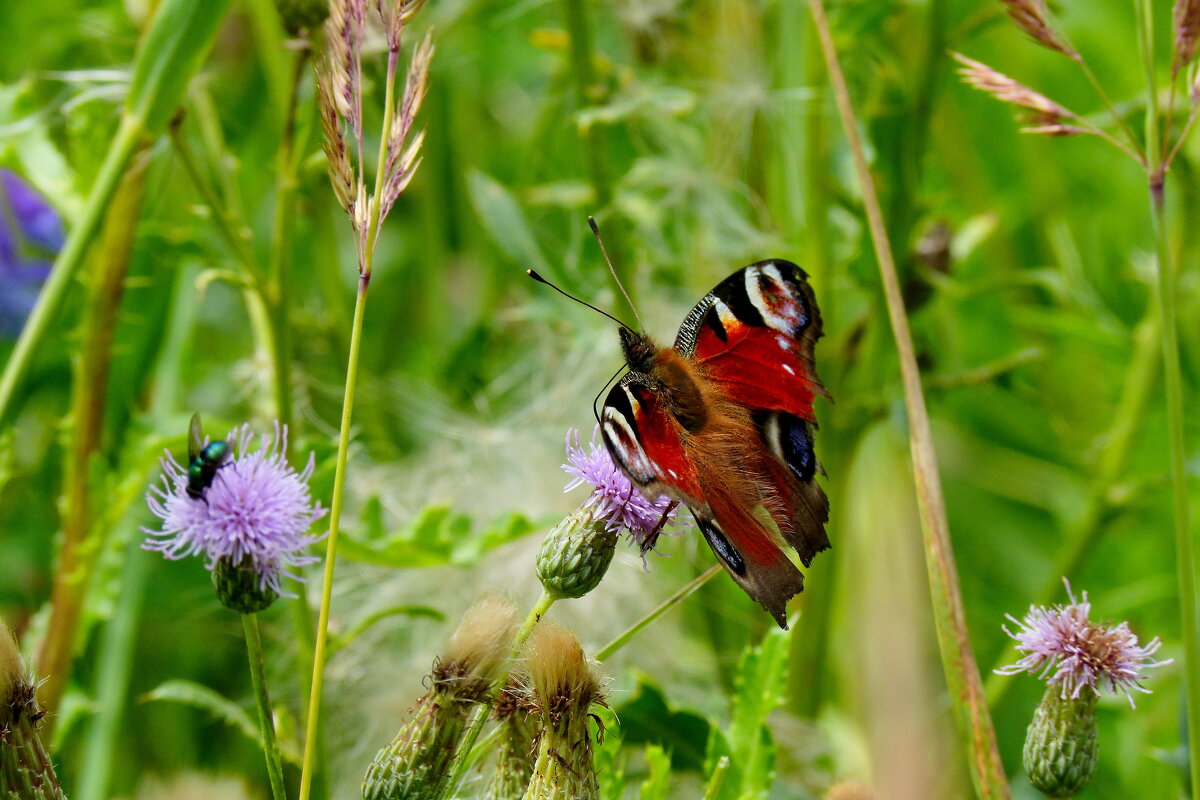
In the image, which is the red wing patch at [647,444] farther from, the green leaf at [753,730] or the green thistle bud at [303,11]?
the green thistle bud at [303,11]

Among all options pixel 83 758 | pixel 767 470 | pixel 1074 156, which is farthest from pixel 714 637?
pixel 1074 156

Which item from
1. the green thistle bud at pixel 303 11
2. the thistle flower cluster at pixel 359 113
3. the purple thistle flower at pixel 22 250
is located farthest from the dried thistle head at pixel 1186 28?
the purple thistle flower at pixel 22 250

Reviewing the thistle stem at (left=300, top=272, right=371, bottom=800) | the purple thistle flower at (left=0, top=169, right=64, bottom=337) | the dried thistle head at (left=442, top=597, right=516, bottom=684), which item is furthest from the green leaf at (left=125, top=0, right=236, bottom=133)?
the purple thistle flower at (left=0, top=169, right=64, bottom=337)

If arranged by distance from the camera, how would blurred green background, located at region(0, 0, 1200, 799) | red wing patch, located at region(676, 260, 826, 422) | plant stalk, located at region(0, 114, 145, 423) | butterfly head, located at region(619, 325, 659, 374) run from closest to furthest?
plant stalk, located at region(0, 114, 145, 423) → red wing patch, located at region(676, 260, 826, 422) → butterfly head, located at region(619, 325, 659, 374) → blurred green background, located at region(0, 0, 1200, 799)

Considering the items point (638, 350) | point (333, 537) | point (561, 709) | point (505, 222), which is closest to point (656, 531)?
point (561, 709)

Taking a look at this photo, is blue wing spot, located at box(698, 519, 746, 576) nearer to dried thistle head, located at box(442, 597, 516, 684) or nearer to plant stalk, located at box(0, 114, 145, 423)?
dried thistle head, located at box(442, 597, 516, 684)

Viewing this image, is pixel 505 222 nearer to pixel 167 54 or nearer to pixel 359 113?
pixel 167 54
